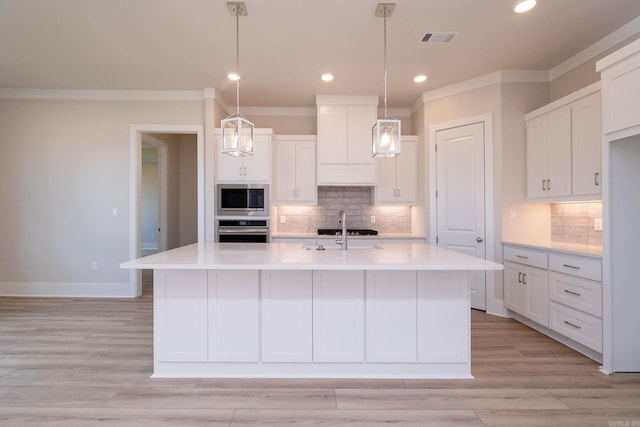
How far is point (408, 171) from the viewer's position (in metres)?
4.88

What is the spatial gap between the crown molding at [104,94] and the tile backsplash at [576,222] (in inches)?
180

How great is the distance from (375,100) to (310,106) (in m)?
1.05

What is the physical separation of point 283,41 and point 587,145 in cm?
289

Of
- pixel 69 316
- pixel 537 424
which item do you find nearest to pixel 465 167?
pixel 537 424

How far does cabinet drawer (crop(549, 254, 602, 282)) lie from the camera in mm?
2580

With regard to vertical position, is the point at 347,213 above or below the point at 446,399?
above

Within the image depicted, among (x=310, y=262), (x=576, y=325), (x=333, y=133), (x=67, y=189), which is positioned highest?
(x=333, y=133)

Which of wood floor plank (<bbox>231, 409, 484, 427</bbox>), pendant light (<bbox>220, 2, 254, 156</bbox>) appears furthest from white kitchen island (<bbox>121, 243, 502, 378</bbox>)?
pendant light (<bbox>220, 2, 254, 156</bbox>)

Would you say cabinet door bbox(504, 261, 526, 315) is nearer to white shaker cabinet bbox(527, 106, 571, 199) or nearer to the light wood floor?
the light wood floor

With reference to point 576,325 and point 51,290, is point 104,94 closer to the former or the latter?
point 51,290

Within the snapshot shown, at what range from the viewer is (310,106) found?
5.20 metres

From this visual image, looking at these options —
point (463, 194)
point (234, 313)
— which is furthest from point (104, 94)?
point (463, 194)

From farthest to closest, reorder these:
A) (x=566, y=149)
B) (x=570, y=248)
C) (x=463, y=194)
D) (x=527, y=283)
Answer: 1. (x=463, y=194)
2. (x=527, y=283)
3. (x=566, y=149)
4. (x=570, y=248)

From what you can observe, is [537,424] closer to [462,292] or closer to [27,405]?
[462,292]
